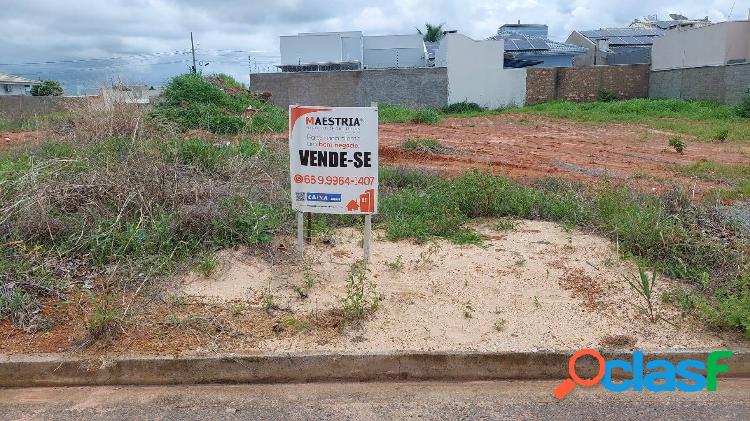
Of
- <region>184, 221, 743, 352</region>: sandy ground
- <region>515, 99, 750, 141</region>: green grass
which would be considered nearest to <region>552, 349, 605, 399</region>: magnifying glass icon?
Result: <region>184, 221, 743, 352</region>: sandy ground

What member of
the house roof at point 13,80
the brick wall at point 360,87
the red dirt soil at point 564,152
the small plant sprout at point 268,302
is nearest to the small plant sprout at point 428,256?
the small plant sprout at point 268,302

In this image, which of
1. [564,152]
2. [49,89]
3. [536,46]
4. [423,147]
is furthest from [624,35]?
[49,89]

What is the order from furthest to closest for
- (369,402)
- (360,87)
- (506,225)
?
1. (360,87)
2. (506,225)
3. (369,402)

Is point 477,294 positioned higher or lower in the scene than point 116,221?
lower

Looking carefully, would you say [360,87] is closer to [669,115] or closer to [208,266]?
[669,115]

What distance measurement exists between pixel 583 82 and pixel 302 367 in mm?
27271

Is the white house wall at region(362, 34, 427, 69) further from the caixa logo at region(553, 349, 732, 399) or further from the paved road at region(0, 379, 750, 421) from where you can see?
the paved road at region(0, 379, 750, 421)

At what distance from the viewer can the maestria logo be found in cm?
476

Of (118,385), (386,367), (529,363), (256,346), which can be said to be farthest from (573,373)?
(118,385)

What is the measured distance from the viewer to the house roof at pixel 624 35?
117ft

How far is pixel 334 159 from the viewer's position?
15.8ft

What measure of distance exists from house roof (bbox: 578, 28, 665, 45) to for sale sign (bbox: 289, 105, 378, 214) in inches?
1386

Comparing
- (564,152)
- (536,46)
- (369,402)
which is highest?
(536,46)

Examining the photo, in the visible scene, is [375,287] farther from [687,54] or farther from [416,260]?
[687,54]
